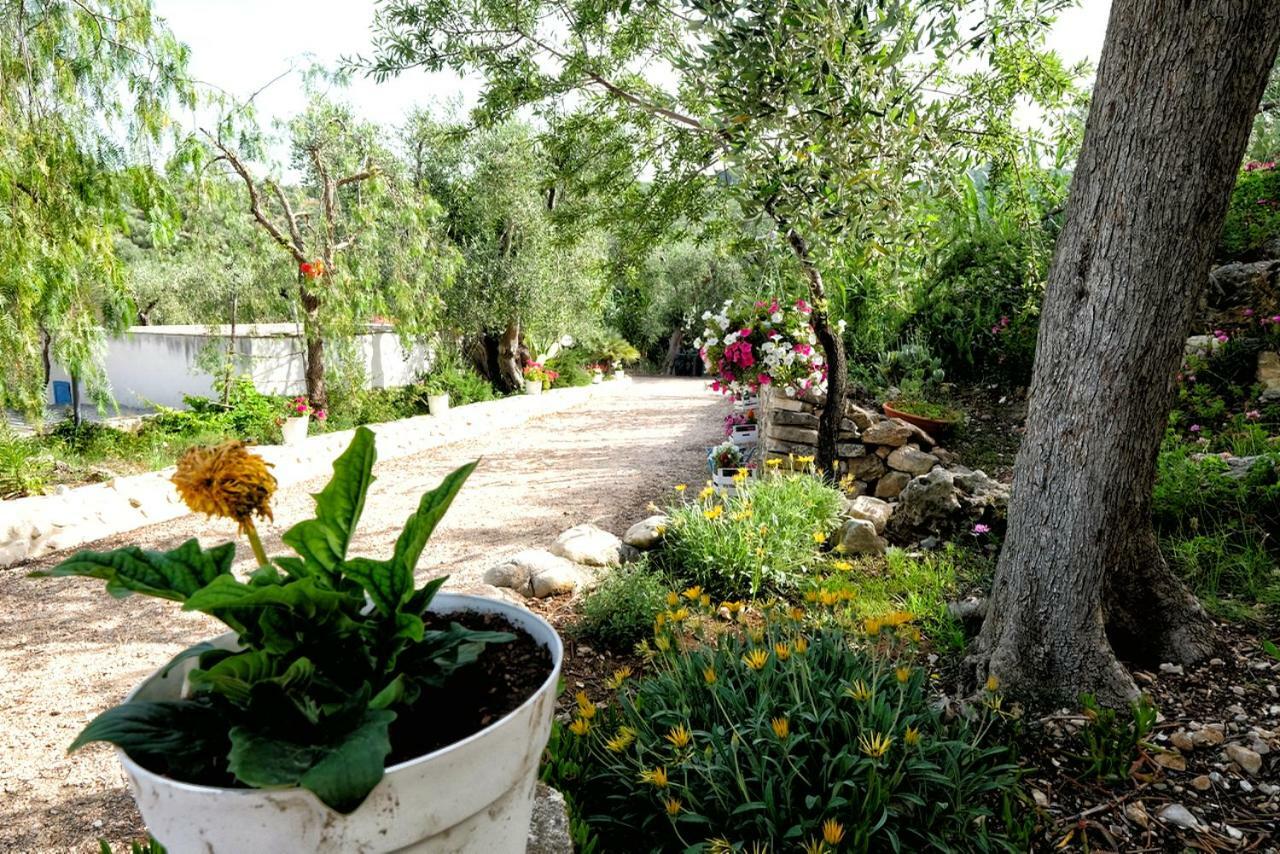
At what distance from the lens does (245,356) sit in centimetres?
995

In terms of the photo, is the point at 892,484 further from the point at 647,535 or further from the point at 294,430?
the point at 294,430

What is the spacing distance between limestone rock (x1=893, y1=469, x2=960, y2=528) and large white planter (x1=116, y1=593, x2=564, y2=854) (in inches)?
139

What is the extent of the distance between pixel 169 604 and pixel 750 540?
3546mm

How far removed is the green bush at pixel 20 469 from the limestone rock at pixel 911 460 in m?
6.53

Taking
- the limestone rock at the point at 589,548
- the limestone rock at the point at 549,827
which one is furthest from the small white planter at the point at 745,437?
the limestone rock at the point at 549,827

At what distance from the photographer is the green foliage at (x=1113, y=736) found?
6.44ft

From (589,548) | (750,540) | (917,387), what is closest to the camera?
(750,540)

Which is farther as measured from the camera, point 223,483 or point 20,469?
point 20,469

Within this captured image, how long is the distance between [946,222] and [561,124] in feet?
7.58

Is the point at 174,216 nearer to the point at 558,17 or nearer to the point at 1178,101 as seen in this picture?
the point at 558,17

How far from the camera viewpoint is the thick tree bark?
6.54 feet

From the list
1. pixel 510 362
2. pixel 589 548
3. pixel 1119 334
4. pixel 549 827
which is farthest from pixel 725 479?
pixel 510 362

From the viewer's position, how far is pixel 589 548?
14.0ft

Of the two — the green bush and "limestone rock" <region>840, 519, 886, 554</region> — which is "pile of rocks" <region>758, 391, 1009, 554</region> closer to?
"limestone rock" <region>840, 519, 886, 554</region>
